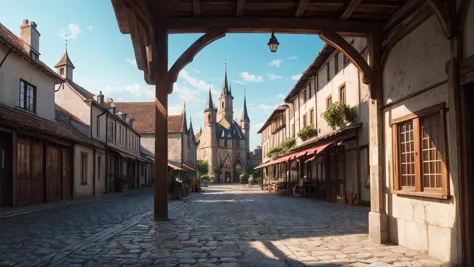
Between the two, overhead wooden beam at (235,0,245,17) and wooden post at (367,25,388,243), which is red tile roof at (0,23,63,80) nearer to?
overhead wooden beam at (235,0,245,17)

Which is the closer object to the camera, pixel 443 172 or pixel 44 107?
pixel 443 172

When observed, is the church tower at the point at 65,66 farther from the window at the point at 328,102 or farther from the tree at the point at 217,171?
the tree at the point at 217,171

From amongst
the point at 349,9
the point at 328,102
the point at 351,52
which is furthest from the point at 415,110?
the point at 328,102

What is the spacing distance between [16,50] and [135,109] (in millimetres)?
35741

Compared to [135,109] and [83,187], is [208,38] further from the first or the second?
[135,109]

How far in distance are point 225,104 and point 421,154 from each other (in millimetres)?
96141

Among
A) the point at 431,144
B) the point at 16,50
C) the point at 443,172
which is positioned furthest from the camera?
the point at 16,50

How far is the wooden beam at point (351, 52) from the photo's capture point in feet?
25.3

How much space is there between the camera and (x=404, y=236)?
675 cm

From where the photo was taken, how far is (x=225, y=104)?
102 m

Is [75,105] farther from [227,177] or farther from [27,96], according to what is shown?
[227,177]

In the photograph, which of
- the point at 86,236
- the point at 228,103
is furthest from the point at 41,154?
the point at 228,103

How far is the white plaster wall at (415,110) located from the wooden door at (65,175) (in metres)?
16.4

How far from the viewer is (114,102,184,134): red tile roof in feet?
159
